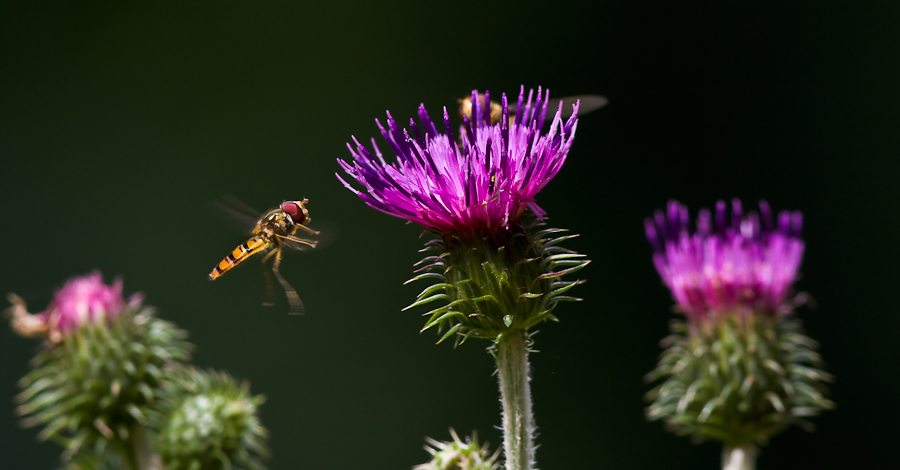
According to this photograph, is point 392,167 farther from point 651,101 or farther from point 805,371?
point 651,101

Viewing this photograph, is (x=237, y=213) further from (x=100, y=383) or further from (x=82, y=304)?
(x=100, y=383)

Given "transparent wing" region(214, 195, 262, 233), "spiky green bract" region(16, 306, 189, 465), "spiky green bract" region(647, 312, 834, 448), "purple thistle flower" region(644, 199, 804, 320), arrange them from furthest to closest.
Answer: "transparent wing" region(214, 195, 262, 233), "purple thistle flower" region(644, 199, 804, 320), "spiky green bract" region(16, 306, 189, 465), "spiky green bract" region(647, 312, 834, 448)

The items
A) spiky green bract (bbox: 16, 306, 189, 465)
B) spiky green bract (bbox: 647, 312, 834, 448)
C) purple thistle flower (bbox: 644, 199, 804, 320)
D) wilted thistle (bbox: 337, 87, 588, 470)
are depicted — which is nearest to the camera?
wilted thistle (bbox: 337, 87, 588, 470)

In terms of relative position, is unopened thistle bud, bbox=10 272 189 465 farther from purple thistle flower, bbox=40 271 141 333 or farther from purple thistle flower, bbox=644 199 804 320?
purple thistle flower, bbox=644 199 804 320

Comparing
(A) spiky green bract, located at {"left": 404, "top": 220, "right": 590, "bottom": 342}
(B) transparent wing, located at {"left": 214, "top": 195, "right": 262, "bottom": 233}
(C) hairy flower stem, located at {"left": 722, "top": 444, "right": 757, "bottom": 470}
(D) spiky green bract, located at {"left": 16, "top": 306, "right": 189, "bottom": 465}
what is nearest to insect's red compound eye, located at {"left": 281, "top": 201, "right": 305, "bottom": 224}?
(B) transparent wing, located at {"left": 214, "top": 195, "right": 262, "bottom": 233}

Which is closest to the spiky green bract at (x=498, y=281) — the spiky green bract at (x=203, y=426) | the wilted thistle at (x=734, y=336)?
the wilted thistle at (x=734, y=336)

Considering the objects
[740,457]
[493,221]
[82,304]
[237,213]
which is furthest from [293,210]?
[740,457]

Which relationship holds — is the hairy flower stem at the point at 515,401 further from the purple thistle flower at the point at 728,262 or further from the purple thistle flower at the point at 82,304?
the purple thistle flower at the point at 82,304
